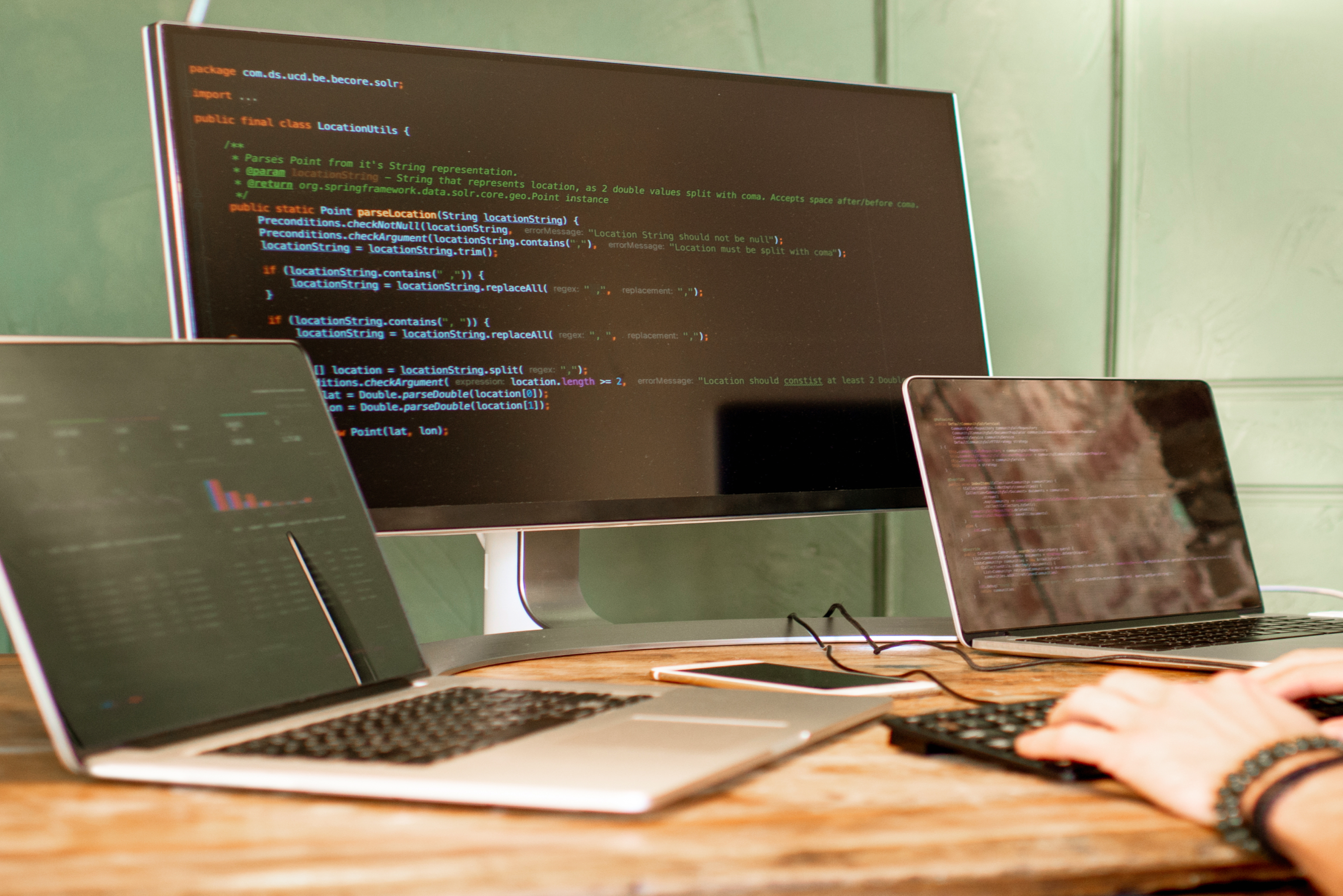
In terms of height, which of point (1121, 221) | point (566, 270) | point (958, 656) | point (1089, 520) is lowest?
point (958, 656)

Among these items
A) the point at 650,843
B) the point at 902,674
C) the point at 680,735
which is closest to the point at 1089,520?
the point at 902,674

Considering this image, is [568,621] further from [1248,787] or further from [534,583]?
[1248,787]

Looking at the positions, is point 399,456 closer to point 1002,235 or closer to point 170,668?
point 170,668

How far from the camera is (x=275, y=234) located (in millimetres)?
A: 933

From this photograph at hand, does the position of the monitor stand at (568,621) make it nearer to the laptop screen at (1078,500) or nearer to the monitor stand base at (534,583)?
the monitor stand base at (534,583)

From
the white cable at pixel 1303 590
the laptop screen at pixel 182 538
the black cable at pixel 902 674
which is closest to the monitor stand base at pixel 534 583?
→ the black cable at pixel 902 674

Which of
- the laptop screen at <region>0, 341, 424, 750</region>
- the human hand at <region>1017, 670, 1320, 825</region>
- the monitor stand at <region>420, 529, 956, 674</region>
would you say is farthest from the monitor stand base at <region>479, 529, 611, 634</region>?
the human hand at <region>1017, 670, 1320, 825</region>

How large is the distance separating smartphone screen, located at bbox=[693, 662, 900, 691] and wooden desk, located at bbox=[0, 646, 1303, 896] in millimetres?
228

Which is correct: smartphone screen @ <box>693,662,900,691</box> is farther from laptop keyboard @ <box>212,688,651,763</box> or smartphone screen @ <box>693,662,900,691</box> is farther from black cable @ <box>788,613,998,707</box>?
laptop keyboard @ <box>212,688,651,763</box>

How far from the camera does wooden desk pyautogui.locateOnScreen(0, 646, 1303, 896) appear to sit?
1.30 ft

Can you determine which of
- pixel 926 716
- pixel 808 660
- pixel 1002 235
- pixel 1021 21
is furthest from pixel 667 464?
pixel 1021 21

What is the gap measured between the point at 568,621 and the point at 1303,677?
0.69 m

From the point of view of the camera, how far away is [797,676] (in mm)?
802

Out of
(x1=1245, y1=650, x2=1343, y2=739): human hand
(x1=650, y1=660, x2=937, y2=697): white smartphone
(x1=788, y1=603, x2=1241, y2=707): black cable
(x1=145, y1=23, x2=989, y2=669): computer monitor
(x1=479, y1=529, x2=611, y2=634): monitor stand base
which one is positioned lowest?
(x1=788, y1=603, x2=1241, y2=707): black cable
